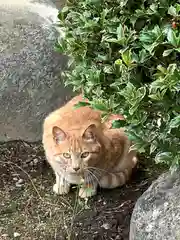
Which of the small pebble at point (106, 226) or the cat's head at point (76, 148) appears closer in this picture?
the small pebble at point (106, 226)

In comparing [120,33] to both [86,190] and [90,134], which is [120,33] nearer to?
[90,134]

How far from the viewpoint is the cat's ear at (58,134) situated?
346cm

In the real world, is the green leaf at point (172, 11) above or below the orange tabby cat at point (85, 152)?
above

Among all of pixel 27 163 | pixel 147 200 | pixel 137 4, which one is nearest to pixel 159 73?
pixel 137 4

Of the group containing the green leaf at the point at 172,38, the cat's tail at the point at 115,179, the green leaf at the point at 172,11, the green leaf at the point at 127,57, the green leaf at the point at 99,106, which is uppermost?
the green leaf at the point at 172,11

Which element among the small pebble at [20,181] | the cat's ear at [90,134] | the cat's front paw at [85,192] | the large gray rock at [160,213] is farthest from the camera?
the small pebble at [20,181]

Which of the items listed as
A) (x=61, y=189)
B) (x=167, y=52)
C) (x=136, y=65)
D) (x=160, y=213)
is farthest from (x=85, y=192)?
(x=167, y=52)

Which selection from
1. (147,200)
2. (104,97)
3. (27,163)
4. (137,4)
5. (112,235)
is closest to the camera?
(137,4)

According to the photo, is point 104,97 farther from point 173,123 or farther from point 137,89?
point 173,123

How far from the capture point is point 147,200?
2.90 meters

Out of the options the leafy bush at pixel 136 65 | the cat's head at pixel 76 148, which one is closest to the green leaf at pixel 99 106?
the leafy bush at pixel 136 65

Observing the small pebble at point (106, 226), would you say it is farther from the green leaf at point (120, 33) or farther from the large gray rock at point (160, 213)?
the green leaf at point (120, 33)

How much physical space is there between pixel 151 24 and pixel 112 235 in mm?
1289

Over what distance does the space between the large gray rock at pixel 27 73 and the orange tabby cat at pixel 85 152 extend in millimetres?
316
